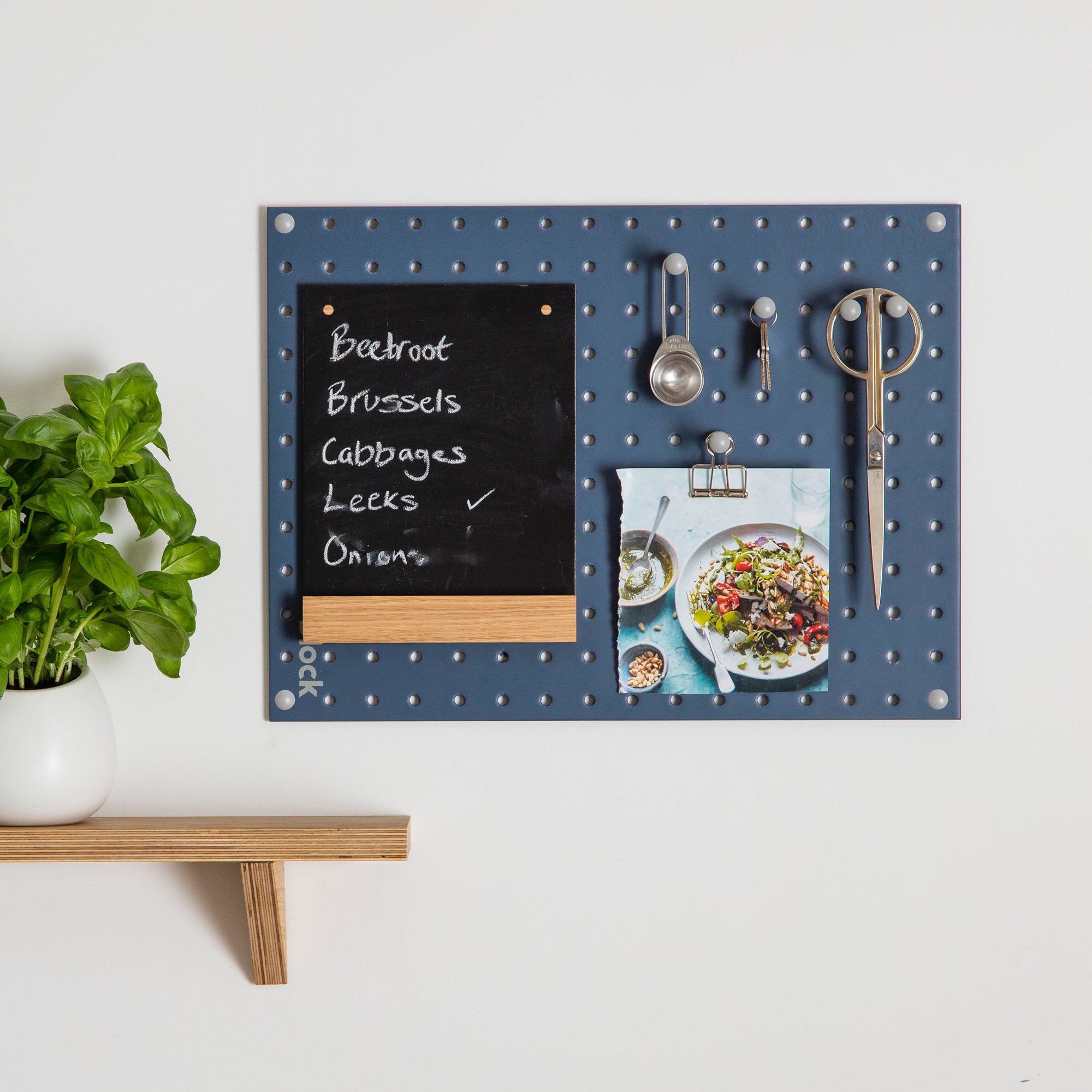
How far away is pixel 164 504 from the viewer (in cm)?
87

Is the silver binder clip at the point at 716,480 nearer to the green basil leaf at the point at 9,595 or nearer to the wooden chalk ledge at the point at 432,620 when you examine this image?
the wooden chalk ledge at the point at 432,620

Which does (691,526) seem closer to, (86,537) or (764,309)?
(764,309)

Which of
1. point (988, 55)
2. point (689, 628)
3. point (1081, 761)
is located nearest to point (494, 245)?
point (689, 628)

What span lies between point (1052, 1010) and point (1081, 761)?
0.28m

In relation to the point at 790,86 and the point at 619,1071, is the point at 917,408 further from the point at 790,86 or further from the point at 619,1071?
the point at 619,1071

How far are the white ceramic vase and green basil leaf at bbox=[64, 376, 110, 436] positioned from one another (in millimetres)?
275

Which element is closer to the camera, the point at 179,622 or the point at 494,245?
the point at 179,622

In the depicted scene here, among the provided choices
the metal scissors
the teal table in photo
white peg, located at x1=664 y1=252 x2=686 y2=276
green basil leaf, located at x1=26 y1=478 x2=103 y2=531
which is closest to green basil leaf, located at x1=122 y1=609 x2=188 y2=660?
green basil leaf, located at x1=26 y1=478 x2=103 y2=531

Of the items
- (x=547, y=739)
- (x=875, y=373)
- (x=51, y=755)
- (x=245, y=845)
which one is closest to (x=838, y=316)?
(x=875, y=373)

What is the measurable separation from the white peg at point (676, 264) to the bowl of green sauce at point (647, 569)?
28 cm

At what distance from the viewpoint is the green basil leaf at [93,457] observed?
83 centimetres

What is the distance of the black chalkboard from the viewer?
0.99 m

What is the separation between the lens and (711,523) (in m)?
0.99

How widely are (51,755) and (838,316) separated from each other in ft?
3.07
